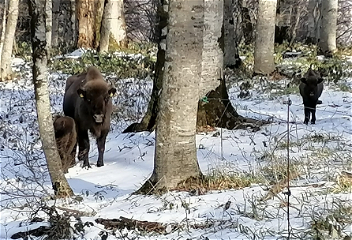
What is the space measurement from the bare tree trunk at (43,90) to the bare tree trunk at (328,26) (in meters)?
13.5

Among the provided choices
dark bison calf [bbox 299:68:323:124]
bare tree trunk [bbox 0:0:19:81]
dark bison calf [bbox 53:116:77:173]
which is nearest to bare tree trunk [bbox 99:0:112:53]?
bare tree trunk [bbox 0:0:19:81]

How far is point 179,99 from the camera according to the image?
20.7 ft

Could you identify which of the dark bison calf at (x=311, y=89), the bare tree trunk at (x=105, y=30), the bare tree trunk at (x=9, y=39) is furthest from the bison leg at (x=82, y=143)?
the bare tree trunk at (x=105, y=30)

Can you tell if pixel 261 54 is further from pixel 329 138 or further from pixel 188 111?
pixel 188 111

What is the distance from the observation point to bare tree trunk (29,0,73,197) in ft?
21.3

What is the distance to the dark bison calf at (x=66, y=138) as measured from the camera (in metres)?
9.17

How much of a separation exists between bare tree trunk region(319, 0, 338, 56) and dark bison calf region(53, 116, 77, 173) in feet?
37.8

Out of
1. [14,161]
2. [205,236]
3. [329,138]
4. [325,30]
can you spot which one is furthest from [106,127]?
[325,30]

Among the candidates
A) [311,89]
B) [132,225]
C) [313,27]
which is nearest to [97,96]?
[311,89]

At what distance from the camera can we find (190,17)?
6145 mm

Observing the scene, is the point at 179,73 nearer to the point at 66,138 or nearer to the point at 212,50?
the point at 66,138

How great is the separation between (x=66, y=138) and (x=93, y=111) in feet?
1.97

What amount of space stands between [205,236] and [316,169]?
2199 millimetres

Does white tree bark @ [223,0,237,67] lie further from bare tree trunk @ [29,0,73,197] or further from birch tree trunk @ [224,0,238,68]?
bare tree trunk @ [29,0,73,197]
